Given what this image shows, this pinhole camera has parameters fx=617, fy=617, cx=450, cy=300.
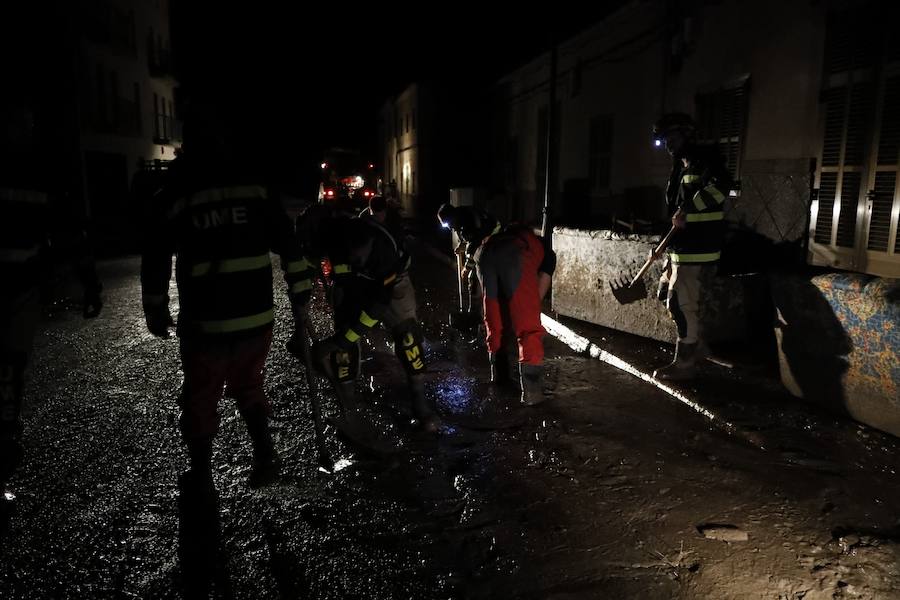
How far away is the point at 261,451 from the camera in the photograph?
3604 millimetres

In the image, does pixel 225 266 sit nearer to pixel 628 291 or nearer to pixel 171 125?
pixel 628 291

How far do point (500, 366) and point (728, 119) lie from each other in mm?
6525

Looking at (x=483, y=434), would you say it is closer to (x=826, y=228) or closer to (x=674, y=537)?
(x=674, y=537)

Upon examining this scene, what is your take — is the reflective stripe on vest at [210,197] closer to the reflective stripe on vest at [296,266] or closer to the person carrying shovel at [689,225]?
the reflective stripe on vest at [296,266]

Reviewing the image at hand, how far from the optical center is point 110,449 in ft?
13.1

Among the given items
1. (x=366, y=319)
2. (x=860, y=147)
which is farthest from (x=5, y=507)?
(x=860, y=147)

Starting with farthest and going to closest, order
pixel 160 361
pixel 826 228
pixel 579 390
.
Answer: pixel 826 228 < pixel 160 361 < pixel 579 390

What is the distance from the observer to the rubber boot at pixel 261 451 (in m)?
3.56

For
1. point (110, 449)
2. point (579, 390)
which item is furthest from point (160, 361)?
point (579, 390)

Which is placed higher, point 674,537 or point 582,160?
Answer: point 582,160

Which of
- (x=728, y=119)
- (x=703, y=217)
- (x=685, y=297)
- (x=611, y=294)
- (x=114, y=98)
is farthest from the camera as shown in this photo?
(x=114, y=98)

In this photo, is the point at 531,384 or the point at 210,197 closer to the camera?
the point at 210,197

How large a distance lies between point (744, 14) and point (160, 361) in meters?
8.96

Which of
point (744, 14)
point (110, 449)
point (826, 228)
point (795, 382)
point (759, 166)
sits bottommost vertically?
point (110, 449)
